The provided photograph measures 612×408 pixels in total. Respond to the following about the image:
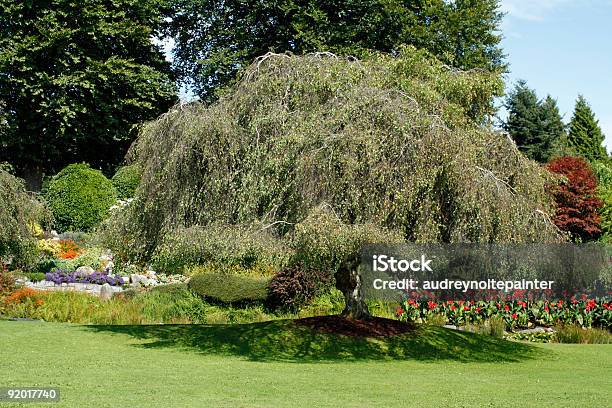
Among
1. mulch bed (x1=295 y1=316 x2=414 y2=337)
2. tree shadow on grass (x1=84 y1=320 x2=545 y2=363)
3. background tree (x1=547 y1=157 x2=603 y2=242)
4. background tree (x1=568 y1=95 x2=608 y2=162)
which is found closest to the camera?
tree shadow on grass (x1=84 y1=320 x2=545 y2=363)

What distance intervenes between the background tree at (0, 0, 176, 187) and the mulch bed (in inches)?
625

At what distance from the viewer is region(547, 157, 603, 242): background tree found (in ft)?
70.1

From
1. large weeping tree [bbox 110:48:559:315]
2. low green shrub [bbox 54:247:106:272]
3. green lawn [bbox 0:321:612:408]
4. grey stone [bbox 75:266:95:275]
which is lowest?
green lawn [bbox 0:321:612:408]

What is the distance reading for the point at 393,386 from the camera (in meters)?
9.60

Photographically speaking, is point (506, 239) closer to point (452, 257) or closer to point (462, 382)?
point (452, 257)

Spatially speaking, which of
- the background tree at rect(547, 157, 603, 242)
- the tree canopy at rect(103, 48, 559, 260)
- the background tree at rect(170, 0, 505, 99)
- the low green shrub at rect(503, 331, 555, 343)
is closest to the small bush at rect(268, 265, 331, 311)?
the low green shrub at rect(503, 331, 555, 343)

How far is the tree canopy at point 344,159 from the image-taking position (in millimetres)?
11078

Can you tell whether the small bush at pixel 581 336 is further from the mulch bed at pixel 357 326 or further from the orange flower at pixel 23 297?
the orange flower at pixel 23 297

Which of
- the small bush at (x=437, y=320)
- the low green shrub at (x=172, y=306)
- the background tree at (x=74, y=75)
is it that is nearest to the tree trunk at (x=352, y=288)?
the small bush at (x=437, y=320)

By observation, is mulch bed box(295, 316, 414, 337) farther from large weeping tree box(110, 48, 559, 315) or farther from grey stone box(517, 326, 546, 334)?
grey stone box(517, 326, 546, 334)

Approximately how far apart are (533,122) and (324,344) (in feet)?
88.9

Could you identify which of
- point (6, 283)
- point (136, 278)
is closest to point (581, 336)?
point (136, 278)

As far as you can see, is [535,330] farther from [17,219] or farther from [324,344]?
[17,219]

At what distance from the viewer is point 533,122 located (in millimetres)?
37250
